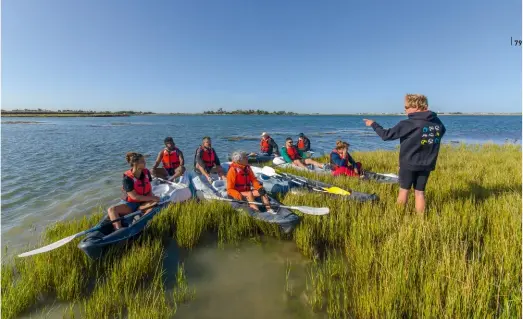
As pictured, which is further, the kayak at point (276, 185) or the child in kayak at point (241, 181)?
the kayak at point (276, 185)

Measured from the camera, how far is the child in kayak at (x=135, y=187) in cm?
496

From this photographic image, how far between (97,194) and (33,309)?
5.94 metres

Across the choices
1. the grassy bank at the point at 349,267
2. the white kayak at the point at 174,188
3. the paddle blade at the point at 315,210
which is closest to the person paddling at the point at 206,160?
the white kayak at the point at 174,188

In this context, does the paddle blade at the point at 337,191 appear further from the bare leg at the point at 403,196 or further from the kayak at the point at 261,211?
the kayak at the point at 261,211

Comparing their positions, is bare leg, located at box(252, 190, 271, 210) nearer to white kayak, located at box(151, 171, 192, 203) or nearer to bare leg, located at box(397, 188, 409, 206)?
white kayak, located at box(151, 171, 192, 203)

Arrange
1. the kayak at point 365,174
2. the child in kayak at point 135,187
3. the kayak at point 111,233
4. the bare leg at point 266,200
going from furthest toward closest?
the kayak at point 365,174, the bare leg at point 266,200, the child in kayak at point 135,187, the kayak at point 111,233

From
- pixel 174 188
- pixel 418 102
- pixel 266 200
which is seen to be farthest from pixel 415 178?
pixel 174 188

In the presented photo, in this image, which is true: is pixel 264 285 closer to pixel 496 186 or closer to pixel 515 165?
pixel 496 186

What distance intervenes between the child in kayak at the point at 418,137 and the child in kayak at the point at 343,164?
4074 mm

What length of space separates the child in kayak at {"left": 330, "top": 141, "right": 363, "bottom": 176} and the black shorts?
3.93 meters

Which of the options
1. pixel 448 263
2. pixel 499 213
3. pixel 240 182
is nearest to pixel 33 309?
pixel 240 182

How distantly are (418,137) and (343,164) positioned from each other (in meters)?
4.65

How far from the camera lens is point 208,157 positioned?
9023mm

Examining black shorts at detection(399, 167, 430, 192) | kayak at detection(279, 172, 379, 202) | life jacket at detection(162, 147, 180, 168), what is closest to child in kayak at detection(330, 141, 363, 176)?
kayak at detection(279, 172, 379, 202)
